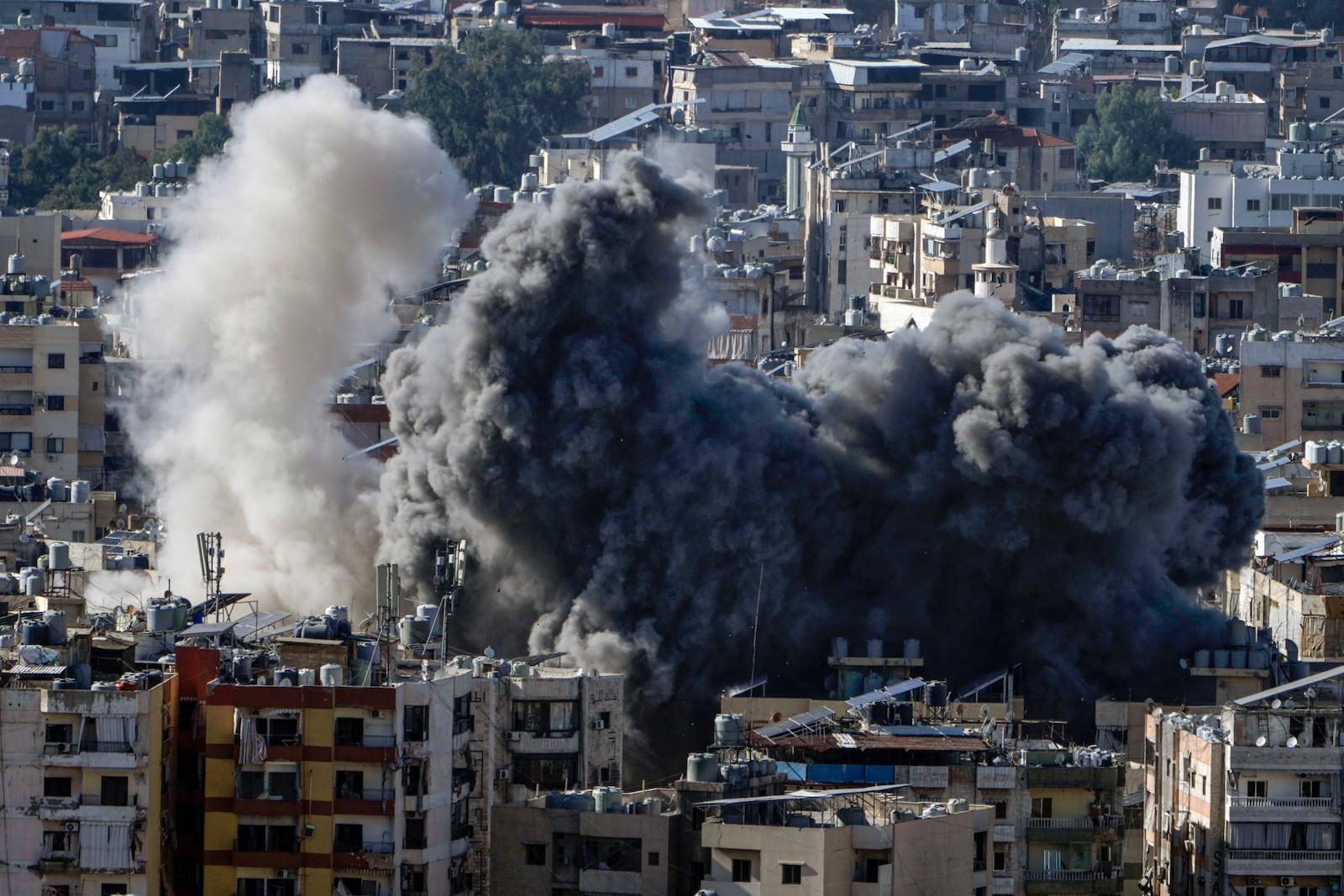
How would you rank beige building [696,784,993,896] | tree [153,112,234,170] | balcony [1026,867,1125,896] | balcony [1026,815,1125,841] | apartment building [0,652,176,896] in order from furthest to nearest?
1. tree [153,112,234,170]
2. balcony [1026,815,1125,841]
3. balcony [1026,867,1125,896]
4. apartment building [0,652,176,896]
5. beige building [696,784,993,896]

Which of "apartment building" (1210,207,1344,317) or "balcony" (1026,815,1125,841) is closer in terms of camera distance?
"balcony" (1026,815,1125,841)

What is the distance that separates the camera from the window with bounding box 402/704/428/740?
172 feet

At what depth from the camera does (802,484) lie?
71250mm

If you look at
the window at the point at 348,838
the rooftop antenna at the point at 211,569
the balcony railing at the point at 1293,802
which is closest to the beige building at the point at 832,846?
the balcony railing at the point at 1293,802

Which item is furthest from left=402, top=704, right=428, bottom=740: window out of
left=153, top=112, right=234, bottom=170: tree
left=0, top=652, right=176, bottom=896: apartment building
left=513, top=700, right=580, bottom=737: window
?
left=153, top=112, right=234, bottom=170: tree

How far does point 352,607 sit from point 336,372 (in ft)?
26.8

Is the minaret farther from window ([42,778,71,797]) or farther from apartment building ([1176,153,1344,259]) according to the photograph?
window ([42,778,71,797])

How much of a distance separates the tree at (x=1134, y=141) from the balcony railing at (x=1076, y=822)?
268 ft

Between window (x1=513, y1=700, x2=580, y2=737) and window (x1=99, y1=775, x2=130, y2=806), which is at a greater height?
window (x1=99, y1=775, x2=130, y2=806)

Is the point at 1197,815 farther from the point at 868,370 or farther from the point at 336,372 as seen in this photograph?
the point at 336,372

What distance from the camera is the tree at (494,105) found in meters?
134

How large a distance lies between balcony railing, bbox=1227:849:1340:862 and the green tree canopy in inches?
2976

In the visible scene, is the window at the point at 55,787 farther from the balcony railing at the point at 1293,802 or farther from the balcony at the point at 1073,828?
the balcony railing at the point at 1293,802

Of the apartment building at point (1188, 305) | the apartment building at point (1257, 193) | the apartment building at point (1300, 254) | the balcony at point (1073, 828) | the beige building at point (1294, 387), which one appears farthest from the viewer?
the apartment building at point (1257, 193)
